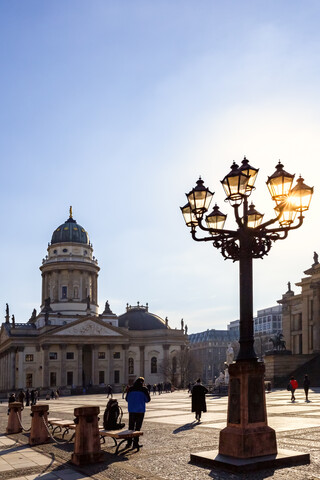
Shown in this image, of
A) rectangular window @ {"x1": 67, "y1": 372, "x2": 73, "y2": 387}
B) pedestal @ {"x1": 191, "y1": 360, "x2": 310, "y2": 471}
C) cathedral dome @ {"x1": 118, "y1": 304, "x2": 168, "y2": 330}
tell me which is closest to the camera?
pedestal @ {"x1": 191, "y1": 360, "x2": 310, "y2": 471}

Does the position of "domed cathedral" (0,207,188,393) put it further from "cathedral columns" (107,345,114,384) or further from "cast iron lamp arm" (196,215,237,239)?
"cast iron lamp arm" (196,215,237,239)

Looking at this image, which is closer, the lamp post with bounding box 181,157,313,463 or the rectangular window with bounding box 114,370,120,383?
the lamp post with bounding box 181,157,313,463

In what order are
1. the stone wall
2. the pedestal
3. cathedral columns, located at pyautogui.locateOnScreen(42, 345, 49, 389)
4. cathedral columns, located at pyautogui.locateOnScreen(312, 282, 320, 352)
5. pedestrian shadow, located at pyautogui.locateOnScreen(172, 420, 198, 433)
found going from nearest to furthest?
the pedestal, pedestrian shadow, located at pyautogui.locateOnScreen(172, 420, 198, 433), the stone wall, cathedral columns, located at pyautogui.locateOnScreen(312, 282, 320, 352), cathedral columns, located at pyautogui.locateOnScreen(42, 345, 49, 389)

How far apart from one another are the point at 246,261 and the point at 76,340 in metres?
84.3

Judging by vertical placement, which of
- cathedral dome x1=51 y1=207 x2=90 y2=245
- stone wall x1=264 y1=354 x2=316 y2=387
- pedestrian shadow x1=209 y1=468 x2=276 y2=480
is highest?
cathedral dome x1=51 y1=207 x2=90 y2=245

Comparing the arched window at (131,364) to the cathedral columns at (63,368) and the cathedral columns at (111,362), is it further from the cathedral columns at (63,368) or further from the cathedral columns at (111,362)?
the cathedral columns at (63,368)

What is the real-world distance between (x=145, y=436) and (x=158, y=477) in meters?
6.81

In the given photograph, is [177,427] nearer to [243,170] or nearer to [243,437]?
[243,437]

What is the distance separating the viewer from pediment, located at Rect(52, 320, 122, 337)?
304 ft

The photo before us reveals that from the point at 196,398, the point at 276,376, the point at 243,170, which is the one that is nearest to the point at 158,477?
the point at 243,170

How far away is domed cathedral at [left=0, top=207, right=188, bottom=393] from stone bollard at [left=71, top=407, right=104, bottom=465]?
74.7 meters

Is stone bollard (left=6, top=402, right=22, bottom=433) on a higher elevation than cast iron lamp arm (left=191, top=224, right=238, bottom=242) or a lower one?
lower

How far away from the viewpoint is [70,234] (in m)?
106

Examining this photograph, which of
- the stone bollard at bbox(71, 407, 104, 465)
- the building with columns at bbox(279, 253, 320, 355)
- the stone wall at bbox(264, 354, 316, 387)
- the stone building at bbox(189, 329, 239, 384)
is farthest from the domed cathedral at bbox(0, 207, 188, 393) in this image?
the stone bollard at bbox(71, 407, 104, 465)
